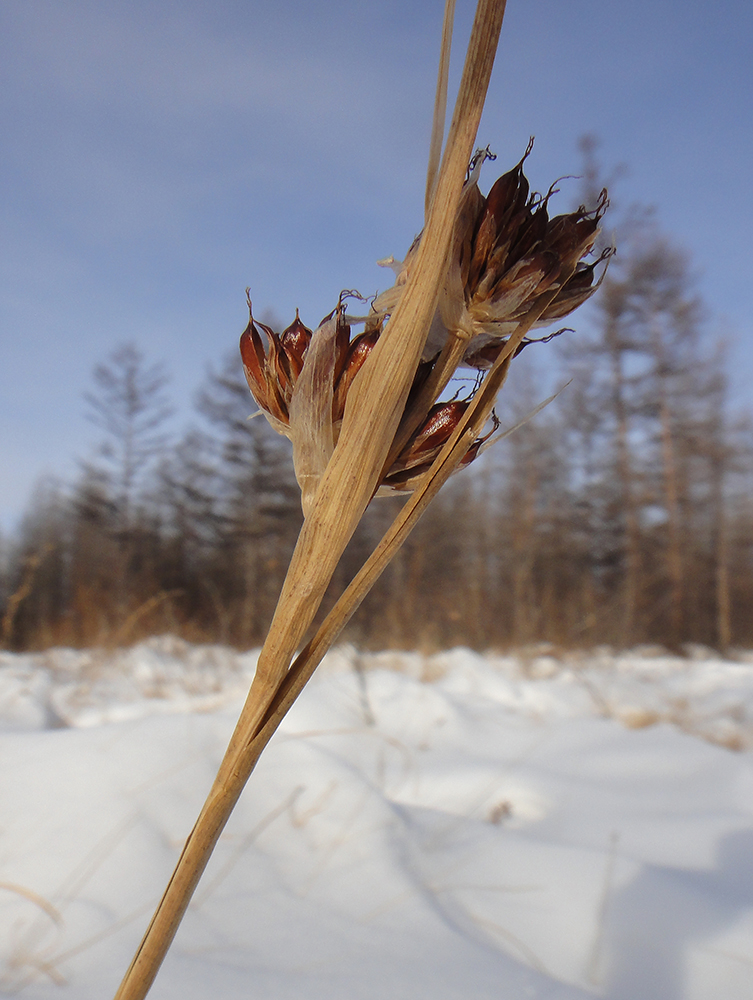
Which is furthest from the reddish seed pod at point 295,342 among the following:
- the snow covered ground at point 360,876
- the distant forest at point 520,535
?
the distant forest at point 520,535

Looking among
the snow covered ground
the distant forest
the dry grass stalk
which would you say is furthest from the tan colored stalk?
the distant forest

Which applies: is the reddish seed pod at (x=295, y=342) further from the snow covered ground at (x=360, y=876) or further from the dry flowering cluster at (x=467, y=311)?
the snow covered ground at (x=360, y=876)

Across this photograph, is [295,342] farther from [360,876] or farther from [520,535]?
[520,535]

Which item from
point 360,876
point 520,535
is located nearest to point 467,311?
point 360,876

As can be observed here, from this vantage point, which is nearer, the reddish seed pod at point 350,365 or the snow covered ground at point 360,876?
the reddish seed pod at point 350,365

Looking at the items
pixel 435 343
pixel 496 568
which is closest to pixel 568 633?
pixel 496 568

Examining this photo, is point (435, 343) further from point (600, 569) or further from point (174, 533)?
point (174, 533)

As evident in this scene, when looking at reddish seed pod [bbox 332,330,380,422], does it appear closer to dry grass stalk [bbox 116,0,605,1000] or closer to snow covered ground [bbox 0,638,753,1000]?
dry grass stalk [bbox 116,0,605,1000]
